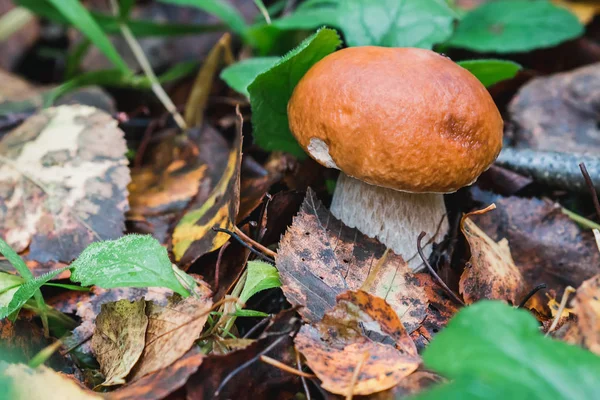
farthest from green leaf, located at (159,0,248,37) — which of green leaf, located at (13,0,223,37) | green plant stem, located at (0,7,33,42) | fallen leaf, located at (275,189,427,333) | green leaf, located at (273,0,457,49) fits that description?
green plant stem, located at (0,7,33,42)

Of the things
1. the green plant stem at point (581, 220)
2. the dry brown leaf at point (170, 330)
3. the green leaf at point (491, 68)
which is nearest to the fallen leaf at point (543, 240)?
the green plant stem at point (581, 220)

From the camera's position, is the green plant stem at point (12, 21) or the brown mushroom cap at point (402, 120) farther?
the green plant stem at point (12, 21)

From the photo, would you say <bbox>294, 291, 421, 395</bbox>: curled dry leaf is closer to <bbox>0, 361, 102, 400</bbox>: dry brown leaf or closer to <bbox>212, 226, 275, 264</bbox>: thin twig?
<bbox>212, 226, 275, 264</bbox>: thin twig

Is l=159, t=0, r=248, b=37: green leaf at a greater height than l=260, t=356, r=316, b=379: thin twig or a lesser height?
greater

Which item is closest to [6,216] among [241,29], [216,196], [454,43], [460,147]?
[216,196]

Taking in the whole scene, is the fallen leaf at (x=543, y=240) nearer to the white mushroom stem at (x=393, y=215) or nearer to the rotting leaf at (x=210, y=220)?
the white mushroom stem at (x=393, y=215)

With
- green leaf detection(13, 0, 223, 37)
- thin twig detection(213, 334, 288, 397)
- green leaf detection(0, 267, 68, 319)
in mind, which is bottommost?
thin twig detection(213, 334, 288, 397)
